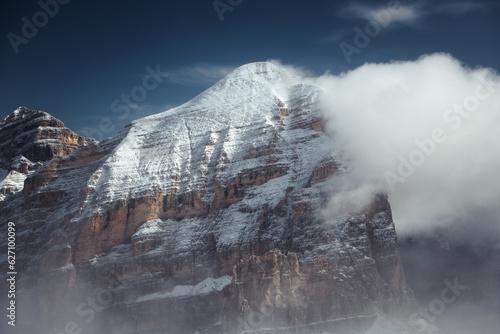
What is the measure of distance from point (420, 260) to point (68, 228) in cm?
9666

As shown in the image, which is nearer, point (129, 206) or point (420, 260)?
point (129, 206)

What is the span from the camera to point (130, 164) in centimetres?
19562

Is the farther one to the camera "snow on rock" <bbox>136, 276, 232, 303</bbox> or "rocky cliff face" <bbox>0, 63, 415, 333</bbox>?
"snow on rock" <bbox>136, 276, 232, 303</bbox>

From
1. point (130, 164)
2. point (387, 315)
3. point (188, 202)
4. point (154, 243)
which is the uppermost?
point (130, 164)

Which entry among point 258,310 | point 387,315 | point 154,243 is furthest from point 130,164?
point 387,315

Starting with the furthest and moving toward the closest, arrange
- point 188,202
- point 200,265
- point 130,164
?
1. point 130,164
2. point 188,202
3. point 200,265

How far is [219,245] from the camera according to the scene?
548 ft

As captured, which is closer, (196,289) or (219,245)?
(196,289)

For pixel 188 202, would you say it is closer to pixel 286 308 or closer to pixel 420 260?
pixel 286 308

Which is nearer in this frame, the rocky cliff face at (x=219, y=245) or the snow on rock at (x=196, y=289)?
the rocky cliff face at (x=219, y=245)

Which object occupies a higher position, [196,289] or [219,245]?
[219,245]

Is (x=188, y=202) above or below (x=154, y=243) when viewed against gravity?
above

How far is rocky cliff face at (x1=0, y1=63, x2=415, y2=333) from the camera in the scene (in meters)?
145

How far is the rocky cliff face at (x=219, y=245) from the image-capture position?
14538 cm
